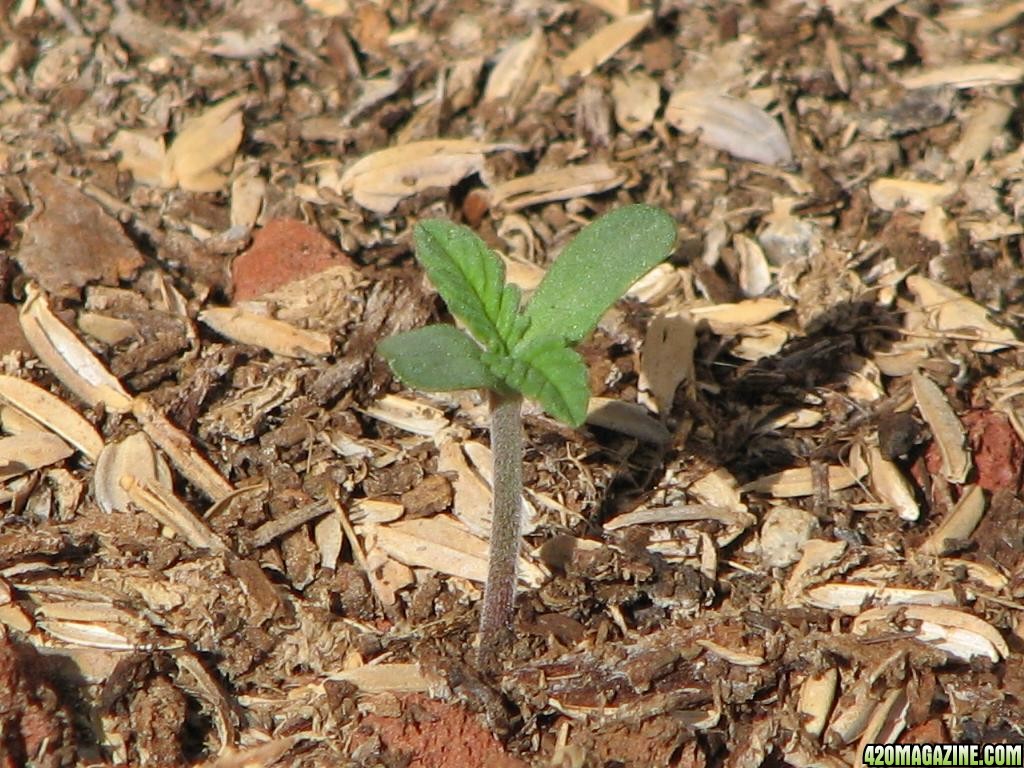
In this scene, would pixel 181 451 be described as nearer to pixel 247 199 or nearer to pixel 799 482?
pixel 247 199

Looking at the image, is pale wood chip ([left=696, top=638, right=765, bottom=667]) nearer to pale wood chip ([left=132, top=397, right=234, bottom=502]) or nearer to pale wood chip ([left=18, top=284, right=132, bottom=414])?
pale wood chip ([left=132, top=397, right=234, bottom=502])

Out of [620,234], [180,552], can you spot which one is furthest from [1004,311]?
[180,552]

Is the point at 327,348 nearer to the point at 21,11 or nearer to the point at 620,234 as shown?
the point at 620,234

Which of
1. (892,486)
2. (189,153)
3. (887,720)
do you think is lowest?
(887,720)

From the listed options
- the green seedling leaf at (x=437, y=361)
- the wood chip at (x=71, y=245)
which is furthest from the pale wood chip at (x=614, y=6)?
the green seedling leaf at (x=437, y=361)

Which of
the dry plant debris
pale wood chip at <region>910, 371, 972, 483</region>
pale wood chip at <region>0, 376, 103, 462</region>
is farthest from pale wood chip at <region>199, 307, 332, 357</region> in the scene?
pale wood chip at <region>910, 371, 972, 483</region>

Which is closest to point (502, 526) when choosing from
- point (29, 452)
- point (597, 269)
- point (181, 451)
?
point (597, 269)
